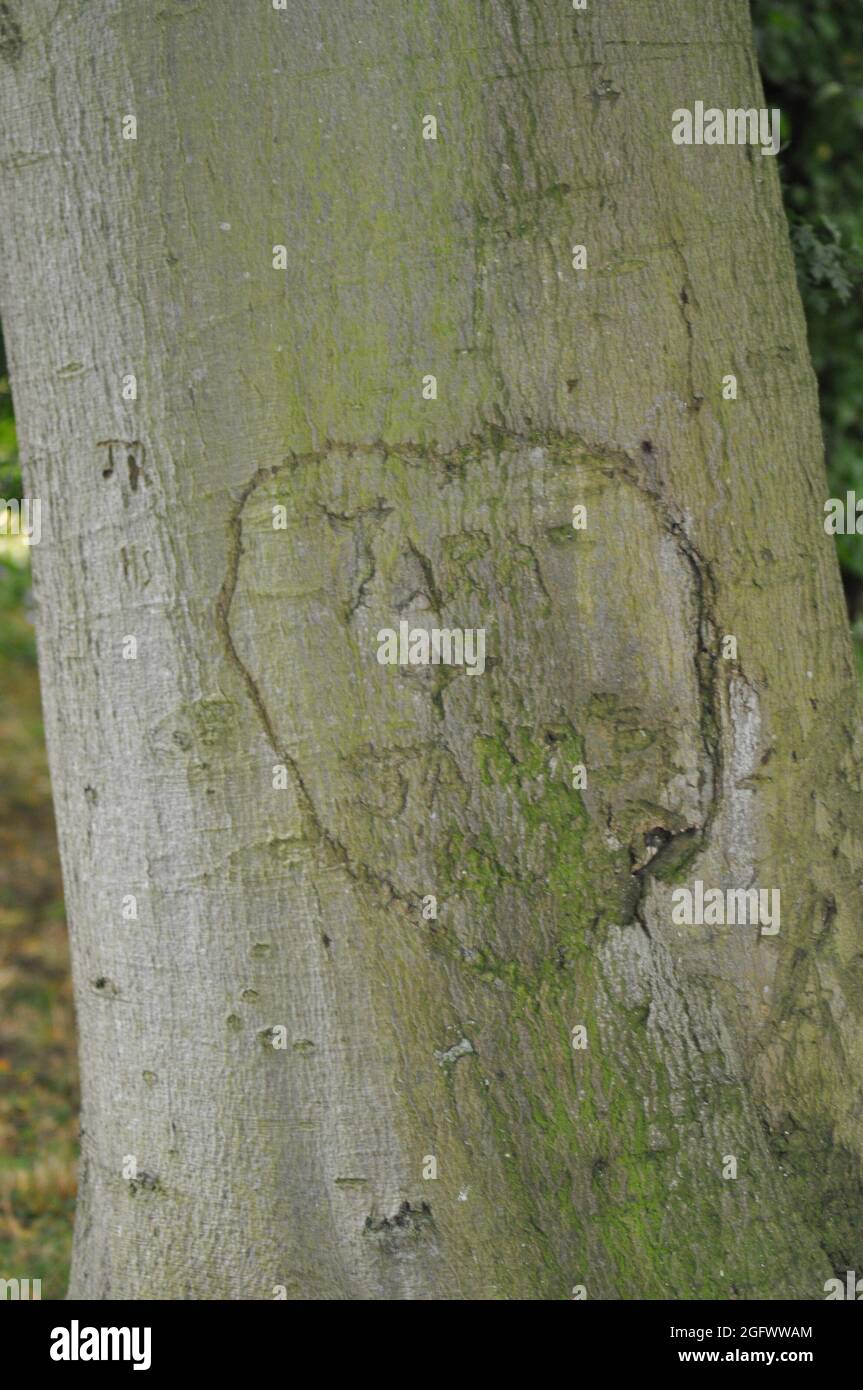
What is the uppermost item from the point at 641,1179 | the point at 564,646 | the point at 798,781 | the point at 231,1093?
the point at 564,646

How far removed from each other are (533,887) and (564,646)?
42cm

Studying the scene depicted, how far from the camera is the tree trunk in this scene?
210 cm

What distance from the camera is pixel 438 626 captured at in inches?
84.1

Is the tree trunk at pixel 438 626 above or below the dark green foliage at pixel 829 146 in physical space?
below

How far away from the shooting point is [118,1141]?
233 cm

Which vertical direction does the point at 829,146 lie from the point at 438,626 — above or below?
above

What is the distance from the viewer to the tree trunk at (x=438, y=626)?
2.10 m

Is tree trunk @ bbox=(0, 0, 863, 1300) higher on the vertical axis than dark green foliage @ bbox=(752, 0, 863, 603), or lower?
lower

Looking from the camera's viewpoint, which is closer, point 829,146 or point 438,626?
point 438,626

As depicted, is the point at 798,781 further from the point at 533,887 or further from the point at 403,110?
the point at 403,110

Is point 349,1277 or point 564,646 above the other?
point 564,646

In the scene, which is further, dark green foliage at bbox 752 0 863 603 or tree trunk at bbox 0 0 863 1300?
dark green foliage at bbox 752 0 863 603

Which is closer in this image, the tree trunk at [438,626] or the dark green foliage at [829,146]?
the tree trunk at [438,626]

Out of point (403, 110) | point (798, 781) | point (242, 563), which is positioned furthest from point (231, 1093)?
point (403, 110)
